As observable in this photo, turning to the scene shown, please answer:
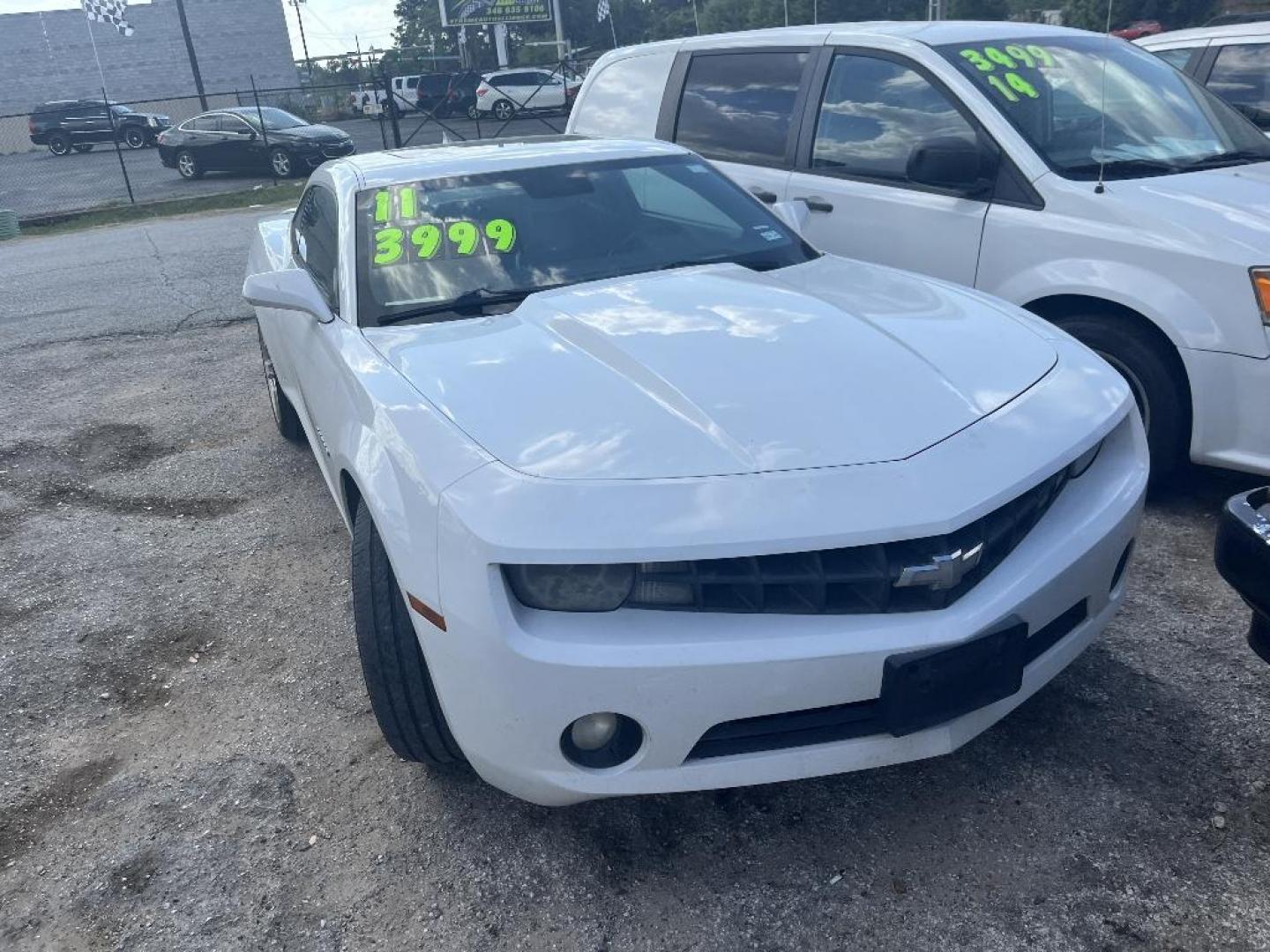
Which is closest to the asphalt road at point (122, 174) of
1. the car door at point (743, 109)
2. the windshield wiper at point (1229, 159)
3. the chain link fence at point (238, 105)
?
the chain link fence at point (238, 105)

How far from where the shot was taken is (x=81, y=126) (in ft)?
101

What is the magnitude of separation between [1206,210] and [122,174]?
2499 centimetres

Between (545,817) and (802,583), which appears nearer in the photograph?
(802,583)

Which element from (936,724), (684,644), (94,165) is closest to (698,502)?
(684,644)

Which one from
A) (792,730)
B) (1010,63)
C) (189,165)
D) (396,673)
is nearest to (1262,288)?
(1010,63)

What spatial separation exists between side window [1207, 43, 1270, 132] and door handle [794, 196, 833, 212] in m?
2.91

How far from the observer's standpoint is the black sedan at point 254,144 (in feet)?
69.4

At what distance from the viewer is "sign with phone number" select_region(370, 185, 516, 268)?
131 inches

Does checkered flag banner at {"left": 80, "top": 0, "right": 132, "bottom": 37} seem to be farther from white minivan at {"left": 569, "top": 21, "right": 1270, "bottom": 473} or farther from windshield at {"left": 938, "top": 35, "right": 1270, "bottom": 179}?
windshield at {"left": 938, "top": 35, "right": 1270, "bottom": 179}

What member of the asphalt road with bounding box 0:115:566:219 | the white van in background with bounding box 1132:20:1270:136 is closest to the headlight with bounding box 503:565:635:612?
the white van in background with bounding box 1132:20:1270:136

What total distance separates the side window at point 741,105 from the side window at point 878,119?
235 millimetres

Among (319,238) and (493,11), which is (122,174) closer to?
(493,11)

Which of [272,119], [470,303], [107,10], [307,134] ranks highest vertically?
[107,10]

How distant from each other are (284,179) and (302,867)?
21379mm
